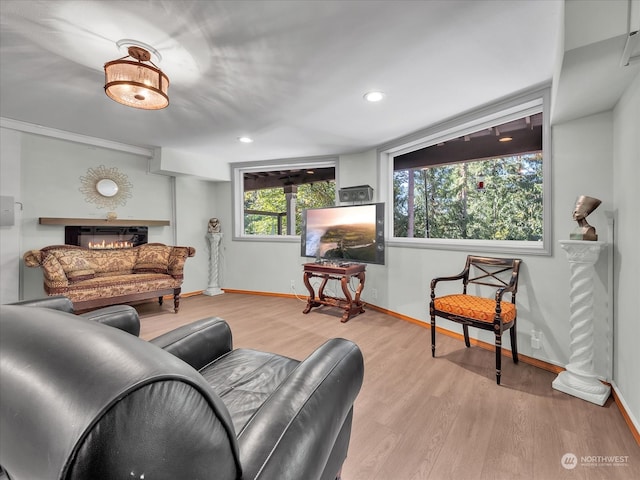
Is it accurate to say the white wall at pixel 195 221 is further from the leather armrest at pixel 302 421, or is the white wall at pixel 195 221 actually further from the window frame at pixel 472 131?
the leather armrest at pixel 302 421

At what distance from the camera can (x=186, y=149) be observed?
4441 millimetres

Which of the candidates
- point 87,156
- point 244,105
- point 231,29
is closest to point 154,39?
point 231,29

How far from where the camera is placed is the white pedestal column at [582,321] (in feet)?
6.45

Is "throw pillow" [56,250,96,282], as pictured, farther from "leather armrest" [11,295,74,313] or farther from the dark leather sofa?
the dark leather sofa

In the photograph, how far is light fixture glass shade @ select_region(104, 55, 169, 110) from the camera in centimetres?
193

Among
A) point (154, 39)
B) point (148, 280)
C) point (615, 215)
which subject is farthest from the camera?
point (148, 280)

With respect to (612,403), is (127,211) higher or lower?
higher

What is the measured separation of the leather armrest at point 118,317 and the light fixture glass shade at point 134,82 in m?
1.41

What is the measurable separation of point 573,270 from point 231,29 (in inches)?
107

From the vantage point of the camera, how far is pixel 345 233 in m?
3.86

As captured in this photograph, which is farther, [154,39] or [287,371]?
[154,39]

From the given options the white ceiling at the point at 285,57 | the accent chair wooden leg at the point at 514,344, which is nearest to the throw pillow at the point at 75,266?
the white ceiling at the point at 285,57

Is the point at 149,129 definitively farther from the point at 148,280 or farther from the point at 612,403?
the point at 612,403

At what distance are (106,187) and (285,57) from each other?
351 centimetres
